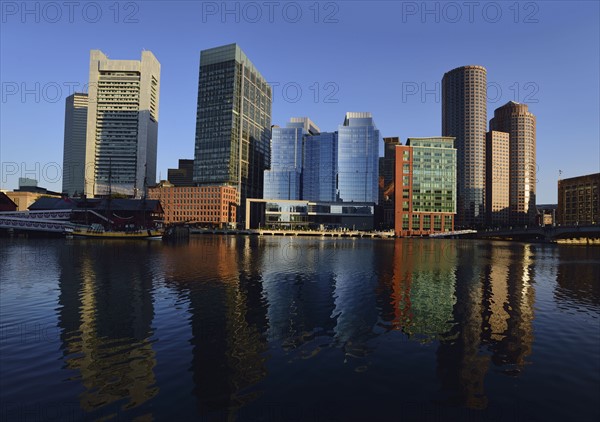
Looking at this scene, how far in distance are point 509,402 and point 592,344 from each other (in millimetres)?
12476

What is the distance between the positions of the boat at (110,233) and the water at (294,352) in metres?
104

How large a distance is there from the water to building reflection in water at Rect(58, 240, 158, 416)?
97 mm

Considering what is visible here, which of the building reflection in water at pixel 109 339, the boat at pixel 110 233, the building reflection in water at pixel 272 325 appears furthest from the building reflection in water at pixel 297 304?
the boat at pixel 110 233

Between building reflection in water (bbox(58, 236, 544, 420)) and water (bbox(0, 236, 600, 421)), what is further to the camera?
building reflection in water (bbox(58, 236, 544, 420))

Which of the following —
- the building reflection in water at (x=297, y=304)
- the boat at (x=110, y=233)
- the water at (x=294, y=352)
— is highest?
the boat at (x=110, y=233)

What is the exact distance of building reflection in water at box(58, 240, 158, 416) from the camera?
51.9 feet

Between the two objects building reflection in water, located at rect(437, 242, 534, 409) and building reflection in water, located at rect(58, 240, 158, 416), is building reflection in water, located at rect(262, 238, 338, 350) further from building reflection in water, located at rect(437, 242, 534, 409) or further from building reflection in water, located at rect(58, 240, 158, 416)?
building reflection in water, located at rect(58, 240, 158, 416)

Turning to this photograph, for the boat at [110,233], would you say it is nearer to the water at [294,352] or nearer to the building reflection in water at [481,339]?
the water at [294,352]

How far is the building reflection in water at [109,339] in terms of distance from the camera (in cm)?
1583

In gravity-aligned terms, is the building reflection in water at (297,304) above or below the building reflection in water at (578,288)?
below

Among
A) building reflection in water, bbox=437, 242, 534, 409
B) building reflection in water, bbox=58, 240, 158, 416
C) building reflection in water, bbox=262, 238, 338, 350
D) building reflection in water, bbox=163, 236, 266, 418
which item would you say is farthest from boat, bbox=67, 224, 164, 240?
building reflection in water, bbox=437, 242, 534, 409

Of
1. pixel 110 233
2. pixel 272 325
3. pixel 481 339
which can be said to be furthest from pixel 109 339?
pixel 110 233

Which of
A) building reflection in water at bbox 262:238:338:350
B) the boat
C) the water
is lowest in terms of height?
building reflection in water at bbox 262:238:338:350

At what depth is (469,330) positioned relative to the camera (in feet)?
84.6
